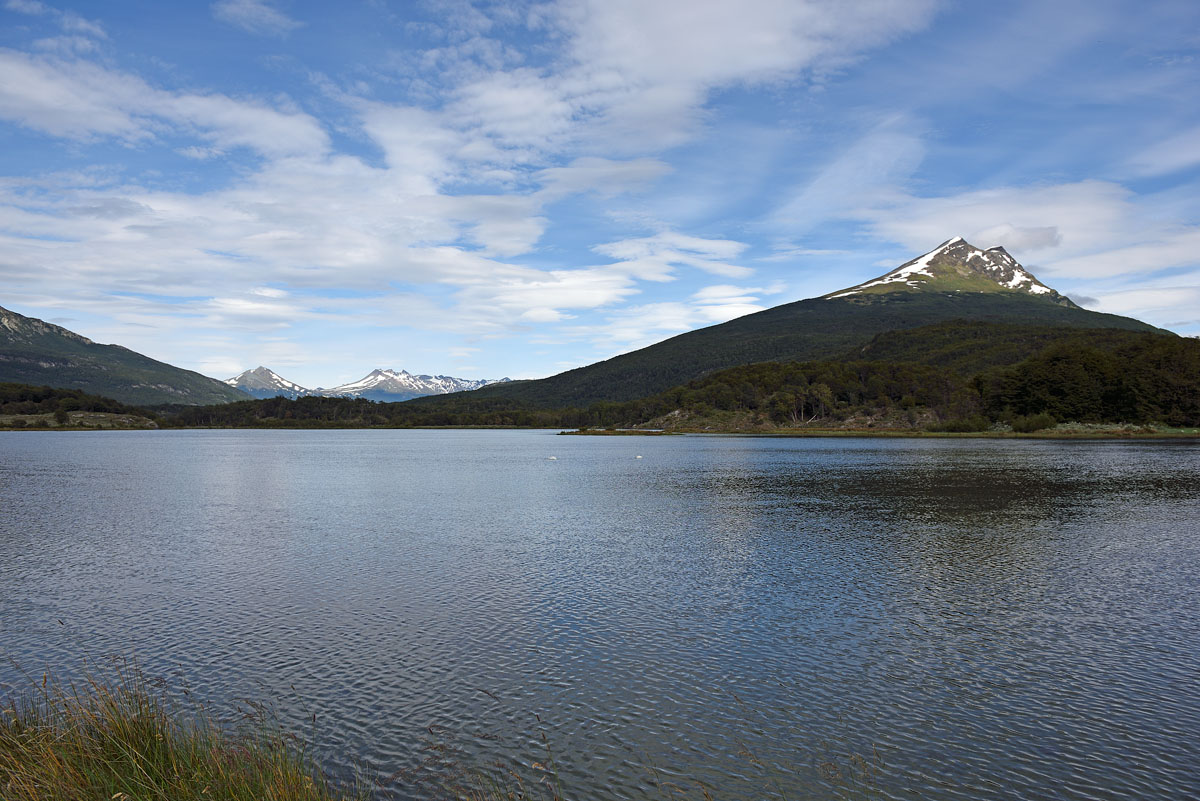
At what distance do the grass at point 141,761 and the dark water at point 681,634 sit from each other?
164 cm

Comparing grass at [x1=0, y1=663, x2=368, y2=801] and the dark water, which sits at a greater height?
grass at [x1=0, y1=663, x2=368, y2=801]

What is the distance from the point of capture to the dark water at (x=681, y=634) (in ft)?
43.2

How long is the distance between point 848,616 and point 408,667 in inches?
512

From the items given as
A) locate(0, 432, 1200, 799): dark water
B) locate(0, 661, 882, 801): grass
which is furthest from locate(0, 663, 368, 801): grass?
locate(0, 432, 1200, 799): dark water

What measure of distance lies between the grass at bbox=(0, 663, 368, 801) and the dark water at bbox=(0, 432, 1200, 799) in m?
1.64

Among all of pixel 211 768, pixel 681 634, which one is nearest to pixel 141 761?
pixel 211 768

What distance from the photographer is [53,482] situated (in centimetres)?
6794

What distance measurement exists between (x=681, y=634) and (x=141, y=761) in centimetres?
1327

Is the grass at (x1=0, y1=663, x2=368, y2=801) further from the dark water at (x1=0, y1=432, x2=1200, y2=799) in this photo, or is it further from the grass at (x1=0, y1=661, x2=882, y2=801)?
the dark water at (x1=0, y1=432, x2=1200, y2=799)

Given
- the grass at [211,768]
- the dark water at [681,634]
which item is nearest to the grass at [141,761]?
the grass at [211,768]

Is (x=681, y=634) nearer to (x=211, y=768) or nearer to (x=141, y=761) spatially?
(x=211, y=768)

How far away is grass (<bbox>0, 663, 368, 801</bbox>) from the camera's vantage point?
9.76m

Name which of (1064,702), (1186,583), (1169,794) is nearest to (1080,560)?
(1186,583)

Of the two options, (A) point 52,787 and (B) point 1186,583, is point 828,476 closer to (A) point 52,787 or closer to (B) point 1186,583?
(B) point 1186,583
